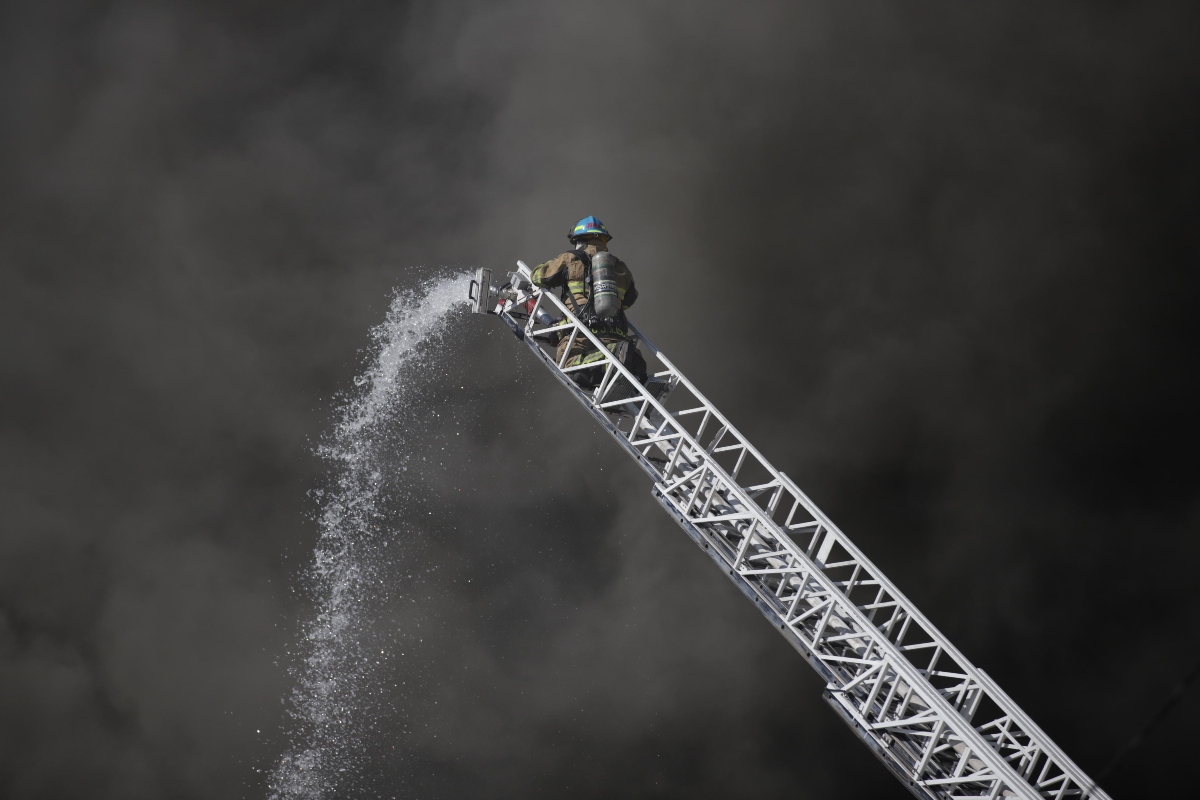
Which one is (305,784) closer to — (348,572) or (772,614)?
(348,572)

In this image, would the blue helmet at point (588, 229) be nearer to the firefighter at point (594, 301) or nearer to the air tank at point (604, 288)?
the firefighter at point (594, 301)

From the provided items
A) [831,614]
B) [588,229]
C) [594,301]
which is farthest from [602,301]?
[831,614]

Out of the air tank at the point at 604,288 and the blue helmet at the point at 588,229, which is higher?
the blue helmet at the point at 588,229

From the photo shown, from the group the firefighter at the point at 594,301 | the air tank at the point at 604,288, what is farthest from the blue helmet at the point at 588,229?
the air tank at the point at 604,288

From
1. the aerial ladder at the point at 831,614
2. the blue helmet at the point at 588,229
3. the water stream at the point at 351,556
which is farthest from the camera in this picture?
the water stream at the point at 351,556

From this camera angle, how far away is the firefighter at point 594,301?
437 inches

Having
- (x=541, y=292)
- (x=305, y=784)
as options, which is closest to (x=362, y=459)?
(x=305, y=784)

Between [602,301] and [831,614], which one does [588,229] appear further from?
[831,614]

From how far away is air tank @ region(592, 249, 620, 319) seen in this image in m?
11.0

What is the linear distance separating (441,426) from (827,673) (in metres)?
10.3

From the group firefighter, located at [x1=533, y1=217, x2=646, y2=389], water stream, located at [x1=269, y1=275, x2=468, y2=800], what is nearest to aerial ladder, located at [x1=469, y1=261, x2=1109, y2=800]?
firefighter, located at [x1=533, y1=217, x2=646, y2=389]

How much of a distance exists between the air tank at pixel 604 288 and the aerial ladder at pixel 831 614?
339 millimetres

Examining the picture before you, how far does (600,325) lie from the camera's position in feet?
37.2

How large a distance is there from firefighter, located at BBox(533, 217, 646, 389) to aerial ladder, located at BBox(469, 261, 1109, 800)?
5.2 inches
